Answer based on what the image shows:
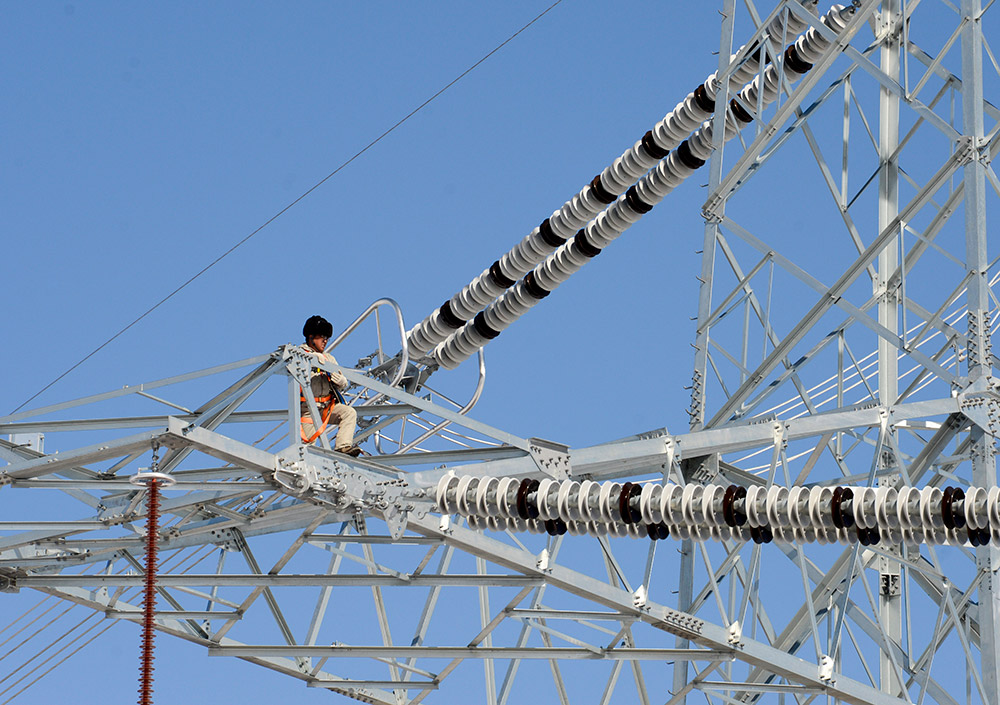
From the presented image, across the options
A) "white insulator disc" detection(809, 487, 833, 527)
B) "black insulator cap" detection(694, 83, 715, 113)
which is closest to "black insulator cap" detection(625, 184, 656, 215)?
"black insulator cap" detection(694, 83, 715, 113)

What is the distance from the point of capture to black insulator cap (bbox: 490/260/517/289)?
1217 inches

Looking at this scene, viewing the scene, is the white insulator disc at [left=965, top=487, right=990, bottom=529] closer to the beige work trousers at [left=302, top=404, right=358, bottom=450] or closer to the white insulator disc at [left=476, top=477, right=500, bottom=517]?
the white insulator disc at [left=476, top=477, right=500, bottom=517]

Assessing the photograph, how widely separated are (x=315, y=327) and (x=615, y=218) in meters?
9.90

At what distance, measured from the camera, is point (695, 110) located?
2952 cm

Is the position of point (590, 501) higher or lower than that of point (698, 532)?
higher

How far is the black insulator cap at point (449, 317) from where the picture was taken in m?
31.4

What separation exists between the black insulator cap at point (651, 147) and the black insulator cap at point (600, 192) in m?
0.89

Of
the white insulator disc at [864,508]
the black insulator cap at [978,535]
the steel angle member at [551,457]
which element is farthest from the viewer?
the steel angle member at [551,457]

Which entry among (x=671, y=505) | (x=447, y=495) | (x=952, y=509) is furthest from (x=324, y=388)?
(x=952, y=509)

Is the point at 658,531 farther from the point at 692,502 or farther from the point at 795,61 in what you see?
the point at 795,61

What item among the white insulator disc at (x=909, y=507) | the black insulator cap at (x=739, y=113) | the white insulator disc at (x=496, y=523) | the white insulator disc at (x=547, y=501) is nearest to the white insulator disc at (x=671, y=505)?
the white insulator disc at (x=547, y=501)

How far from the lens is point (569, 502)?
63.2 feet

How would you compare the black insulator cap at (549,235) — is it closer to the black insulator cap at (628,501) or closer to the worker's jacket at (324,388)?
the worker's jacket at (324,388)

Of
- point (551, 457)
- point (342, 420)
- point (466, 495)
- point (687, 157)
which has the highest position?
point (687, 157)
